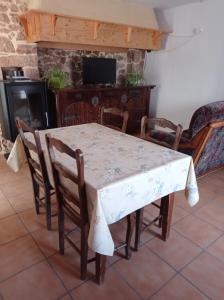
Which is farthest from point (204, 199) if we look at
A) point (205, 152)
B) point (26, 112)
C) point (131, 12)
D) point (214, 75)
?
point (131, 12)

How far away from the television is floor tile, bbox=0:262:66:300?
3.19m

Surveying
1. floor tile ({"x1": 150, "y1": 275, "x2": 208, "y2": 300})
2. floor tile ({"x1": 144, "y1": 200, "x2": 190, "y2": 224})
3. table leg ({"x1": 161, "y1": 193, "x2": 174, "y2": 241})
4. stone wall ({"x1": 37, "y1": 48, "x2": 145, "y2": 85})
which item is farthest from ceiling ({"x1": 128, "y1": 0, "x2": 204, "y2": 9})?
floor tile ({"x1": 150, "y1": 275, "x2": 208, "y2": 300})

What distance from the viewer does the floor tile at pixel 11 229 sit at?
1863mm

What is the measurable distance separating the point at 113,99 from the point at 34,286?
324 centimetres

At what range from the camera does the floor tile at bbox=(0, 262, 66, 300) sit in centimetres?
139

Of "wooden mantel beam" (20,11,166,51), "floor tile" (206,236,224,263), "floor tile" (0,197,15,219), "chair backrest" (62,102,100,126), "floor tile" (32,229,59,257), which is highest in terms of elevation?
"wooden mantel beam" (20,11,166,51)

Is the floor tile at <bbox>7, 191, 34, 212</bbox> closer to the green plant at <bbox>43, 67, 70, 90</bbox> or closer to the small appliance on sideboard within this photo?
the small appliance on sideboard

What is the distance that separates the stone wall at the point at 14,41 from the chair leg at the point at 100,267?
2.95 metres

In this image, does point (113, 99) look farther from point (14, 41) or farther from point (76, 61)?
point (14, 41)

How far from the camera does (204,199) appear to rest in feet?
8.01

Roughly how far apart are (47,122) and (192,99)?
2629 millimetres

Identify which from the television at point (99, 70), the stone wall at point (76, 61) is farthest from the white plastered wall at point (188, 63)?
the television at point (99, 70)

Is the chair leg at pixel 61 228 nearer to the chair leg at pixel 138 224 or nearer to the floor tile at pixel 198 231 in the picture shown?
the chair leg at pixel 138 224

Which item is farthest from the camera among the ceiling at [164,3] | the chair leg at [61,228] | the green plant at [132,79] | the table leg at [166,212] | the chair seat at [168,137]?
the green plant at [132,79]
